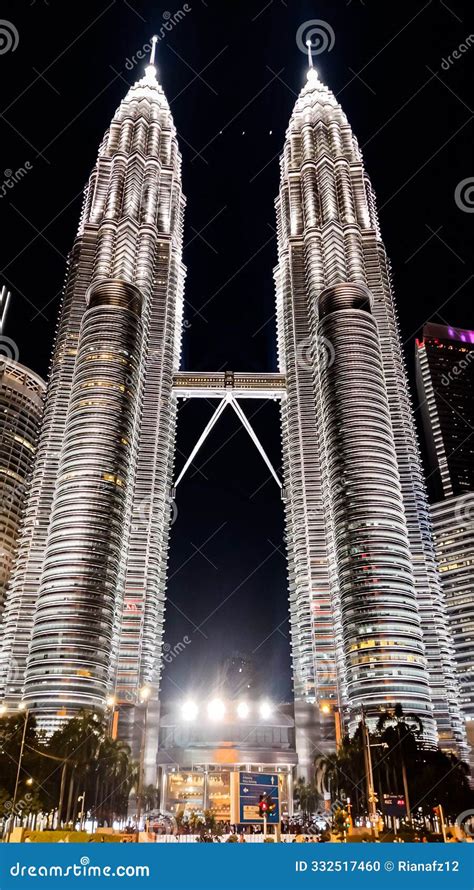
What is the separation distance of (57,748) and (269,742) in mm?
82351

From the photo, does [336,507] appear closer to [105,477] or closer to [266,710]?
[266,710]

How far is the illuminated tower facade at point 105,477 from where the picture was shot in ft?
446

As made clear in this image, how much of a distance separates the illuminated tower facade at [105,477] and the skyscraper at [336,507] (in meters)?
33.1

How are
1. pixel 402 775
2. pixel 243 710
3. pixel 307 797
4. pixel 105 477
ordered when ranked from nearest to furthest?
pixel 402 775
pixel 307 797
pixel 105 477
pixel 243 710

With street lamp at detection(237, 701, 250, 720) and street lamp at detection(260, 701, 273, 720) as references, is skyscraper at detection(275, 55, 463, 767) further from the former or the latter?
street lamp at detection(237, 701, 250, 720)

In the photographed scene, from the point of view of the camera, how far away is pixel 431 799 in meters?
78.4

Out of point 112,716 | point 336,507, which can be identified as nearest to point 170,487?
point 336,507

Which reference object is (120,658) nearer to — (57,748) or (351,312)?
(57,748)

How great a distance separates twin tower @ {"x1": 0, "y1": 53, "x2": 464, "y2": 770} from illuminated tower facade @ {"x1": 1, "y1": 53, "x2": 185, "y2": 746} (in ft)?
1.37

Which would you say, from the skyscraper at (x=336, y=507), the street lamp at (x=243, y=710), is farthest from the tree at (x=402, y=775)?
the street lamp at (x=243, y=710)

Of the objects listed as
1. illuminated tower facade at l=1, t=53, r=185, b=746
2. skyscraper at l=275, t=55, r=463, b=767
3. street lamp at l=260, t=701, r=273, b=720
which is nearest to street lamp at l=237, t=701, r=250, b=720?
street lamp at l=260, t=701, r=273, b=720

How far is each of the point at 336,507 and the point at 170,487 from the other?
47.7 meters

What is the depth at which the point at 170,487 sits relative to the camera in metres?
177

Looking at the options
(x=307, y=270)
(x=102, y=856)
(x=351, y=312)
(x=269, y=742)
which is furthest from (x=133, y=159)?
(x=102, y=856)
